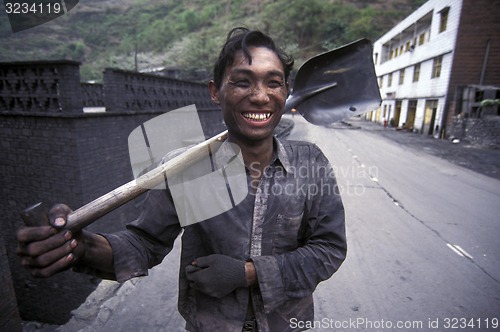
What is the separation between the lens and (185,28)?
222 ft

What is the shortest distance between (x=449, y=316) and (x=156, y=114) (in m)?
6.01

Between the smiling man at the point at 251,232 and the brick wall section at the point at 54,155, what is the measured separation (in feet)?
11.6

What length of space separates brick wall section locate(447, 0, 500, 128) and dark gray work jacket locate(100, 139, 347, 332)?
17.8 meters

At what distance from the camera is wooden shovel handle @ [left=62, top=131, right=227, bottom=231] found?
0.98m

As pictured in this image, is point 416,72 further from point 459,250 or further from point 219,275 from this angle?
point 219,275

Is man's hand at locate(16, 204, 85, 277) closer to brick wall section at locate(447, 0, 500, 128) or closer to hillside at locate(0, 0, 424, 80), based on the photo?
brick wall section at locate(447, 0, 500, 128)

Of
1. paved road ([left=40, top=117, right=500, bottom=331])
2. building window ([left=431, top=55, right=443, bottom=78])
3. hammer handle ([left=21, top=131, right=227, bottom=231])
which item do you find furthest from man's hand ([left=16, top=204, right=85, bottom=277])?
building window ([left=431, top=55, right=443, bottom=78])

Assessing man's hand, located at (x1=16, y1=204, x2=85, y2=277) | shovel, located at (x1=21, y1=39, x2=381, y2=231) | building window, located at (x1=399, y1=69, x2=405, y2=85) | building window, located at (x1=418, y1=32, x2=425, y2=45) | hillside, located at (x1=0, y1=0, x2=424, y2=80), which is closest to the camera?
man's hand, located at (x1=16, y1=204, x2=85, y2=277)

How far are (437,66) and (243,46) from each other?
20.2 m

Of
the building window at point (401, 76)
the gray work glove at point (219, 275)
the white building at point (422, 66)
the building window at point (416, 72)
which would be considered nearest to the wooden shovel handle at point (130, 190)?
the gray work glove at point (219, 275)

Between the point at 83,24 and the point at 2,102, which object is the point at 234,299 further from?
the point at 83,24

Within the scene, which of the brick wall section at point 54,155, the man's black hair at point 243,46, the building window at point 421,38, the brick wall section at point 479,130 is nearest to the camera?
the man's black hair at point 243,46

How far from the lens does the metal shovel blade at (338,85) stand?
1941 mm

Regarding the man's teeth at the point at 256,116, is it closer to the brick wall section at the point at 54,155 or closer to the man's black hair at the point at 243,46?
the man's black hair at the point at 243,46
